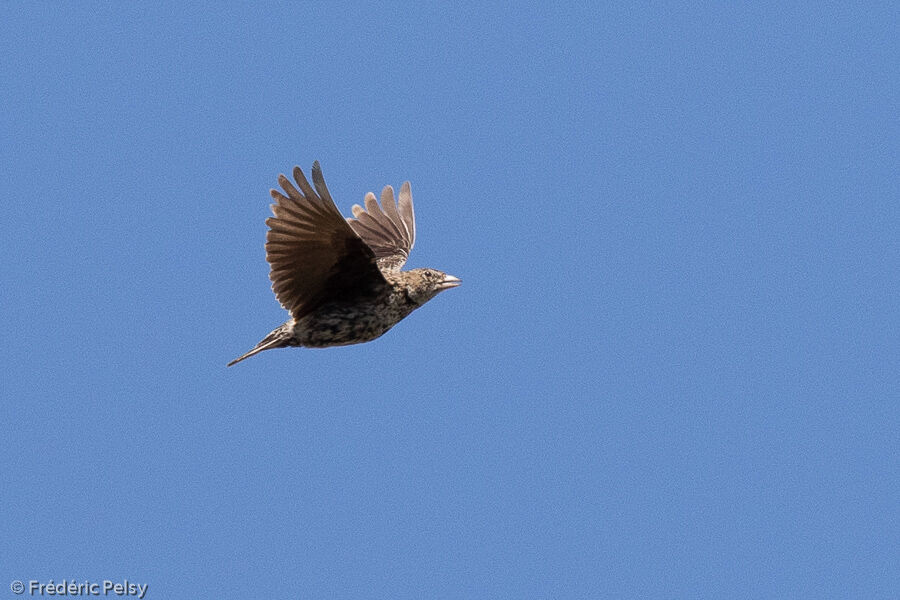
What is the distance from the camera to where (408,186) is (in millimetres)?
14625

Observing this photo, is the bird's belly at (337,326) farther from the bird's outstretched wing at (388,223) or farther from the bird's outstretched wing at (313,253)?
the bird's outstretched wing at (388,223)

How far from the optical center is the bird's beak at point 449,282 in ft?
42.1

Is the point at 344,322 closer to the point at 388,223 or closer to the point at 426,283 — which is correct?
the point at 426,283

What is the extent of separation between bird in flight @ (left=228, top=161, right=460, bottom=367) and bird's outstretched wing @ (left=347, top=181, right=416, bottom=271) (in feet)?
3.84

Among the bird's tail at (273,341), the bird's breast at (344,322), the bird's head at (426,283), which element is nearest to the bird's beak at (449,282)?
the bird's head at (426,283)

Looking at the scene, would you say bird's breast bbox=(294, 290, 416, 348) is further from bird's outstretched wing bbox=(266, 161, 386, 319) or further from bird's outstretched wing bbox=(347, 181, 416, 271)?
bird's outstretched wing bbox=(347, 181, 416, 271)

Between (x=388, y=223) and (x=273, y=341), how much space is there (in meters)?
2.96

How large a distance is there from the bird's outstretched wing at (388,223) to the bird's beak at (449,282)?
1.14 metres

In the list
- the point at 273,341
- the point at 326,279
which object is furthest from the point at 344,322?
the point at 273,341

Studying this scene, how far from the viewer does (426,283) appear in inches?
498

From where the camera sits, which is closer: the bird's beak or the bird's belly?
the bird's belly

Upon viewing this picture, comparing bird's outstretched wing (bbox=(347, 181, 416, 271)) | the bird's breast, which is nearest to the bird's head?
the bird's breast

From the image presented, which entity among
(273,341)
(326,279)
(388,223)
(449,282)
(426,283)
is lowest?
(273,341)

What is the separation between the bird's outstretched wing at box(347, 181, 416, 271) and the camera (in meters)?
14.2
